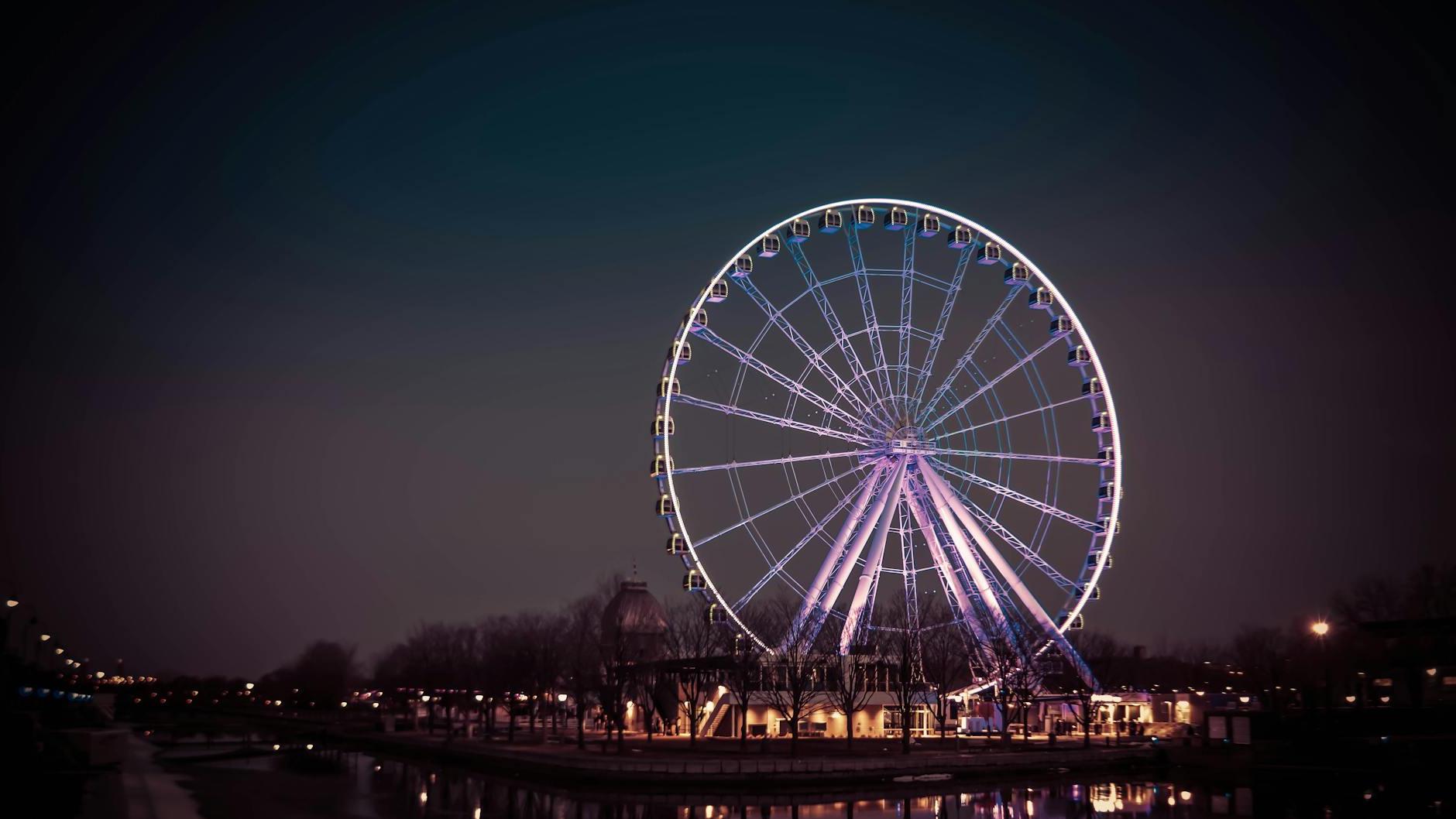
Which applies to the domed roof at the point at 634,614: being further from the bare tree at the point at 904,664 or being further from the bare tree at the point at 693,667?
the bare tree at the point at 904,664

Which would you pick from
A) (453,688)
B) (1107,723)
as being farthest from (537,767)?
(453,688)

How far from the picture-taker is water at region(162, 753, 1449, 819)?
147ft

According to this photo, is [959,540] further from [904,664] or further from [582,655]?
[582,655]

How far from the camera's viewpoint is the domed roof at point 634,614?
106 meters

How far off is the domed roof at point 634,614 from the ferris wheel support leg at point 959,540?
46.2 metres

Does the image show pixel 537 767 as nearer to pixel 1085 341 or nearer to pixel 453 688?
pixel 1085 341

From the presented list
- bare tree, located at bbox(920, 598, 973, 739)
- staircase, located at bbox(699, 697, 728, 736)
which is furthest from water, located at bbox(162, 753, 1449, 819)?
staircase, located at bbox(699, 697, 728, 736)

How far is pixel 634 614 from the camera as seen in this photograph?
108688 millimetres

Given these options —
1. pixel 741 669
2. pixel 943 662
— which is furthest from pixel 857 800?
pixel 943 662

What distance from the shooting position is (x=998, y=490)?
5872 cm

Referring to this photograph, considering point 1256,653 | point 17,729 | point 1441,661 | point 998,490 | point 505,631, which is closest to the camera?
point 17,729

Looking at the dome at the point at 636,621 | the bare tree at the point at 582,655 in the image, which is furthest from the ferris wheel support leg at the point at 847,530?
the dome at the point at 636,621

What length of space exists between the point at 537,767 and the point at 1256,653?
247 ft

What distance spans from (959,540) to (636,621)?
52.2m
